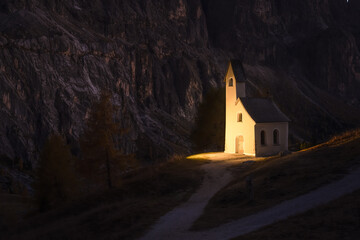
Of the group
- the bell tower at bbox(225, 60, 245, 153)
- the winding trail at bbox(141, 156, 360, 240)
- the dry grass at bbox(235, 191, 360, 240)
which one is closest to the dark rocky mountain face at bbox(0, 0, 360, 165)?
the bell tower at bbox(225, 60, 245, 153)

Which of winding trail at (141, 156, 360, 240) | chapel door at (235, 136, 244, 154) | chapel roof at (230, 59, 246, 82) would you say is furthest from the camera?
chapel roof at (230, 59, 246, 82)

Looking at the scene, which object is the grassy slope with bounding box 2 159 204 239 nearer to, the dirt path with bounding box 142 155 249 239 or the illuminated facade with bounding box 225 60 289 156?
the dirt path with bounding box 142 155 249 239

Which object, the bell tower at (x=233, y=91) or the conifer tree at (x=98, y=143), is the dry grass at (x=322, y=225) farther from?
the bell tower at (x=233, y=91)

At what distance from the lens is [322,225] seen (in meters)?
13.9

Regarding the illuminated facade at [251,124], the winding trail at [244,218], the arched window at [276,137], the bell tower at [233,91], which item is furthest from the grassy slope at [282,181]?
the bell tower at [233,91]

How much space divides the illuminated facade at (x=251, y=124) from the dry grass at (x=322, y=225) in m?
24.5

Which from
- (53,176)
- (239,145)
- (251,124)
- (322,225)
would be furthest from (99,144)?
(322,225)

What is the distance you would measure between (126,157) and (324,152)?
50.4 feet

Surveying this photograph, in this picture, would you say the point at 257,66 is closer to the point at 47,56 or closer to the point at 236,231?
the point at 47,56

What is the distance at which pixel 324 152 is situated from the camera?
92.1ft

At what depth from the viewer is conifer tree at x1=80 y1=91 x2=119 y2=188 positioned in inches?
1209

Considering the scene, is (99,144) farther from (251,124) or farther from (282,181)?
(251,124)

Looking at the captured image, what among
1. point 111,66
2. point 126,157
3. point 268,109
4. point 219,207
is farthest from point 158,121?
point 219,207

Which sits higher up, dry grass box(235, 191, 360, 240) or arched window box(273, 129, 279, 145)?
arched window box(273, 129, 279, 145)
